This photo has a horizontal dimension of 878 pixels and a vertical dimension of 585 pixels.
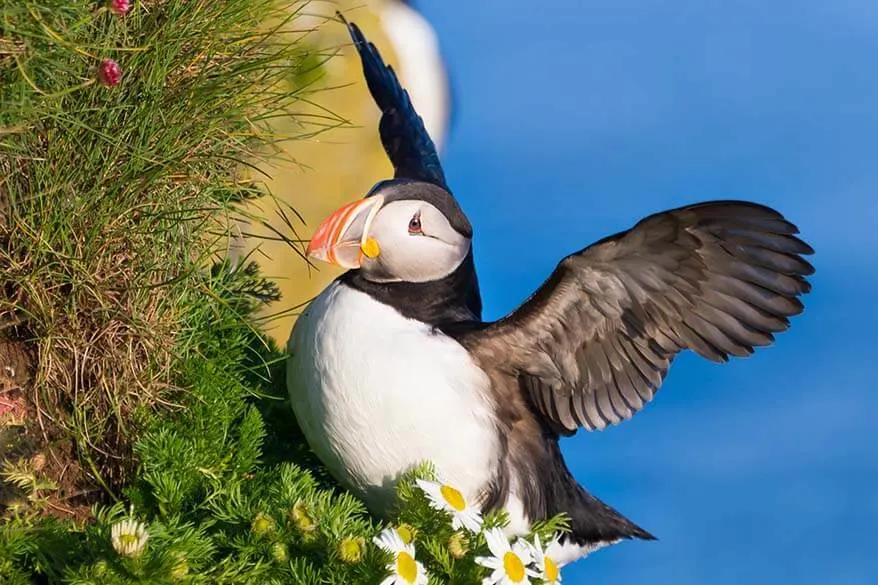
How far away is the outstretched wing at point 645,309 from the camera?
2.08 metres

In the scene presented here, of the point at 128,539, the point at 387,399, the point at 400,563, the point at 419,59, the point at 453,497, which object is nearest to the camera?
the point at 128,539

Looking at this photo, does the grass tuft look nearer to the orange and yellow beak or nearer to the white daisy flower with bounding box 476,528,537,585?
the orange and yellow beak

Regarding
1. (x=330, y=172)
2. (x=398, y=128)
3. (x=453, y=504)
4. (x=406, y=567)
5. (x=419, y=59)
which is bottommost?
(x=406, y=567)

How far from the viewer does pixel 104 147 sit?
205 centimetres

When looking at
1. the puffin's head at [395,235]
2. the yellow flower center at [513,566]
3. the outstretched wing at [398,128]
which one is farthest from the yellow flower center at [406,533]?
the outstretched wing at [398,128]

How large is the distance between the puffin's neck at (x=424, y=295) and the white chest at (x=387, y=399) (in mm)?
20

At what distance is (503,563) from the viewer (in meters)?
1.78

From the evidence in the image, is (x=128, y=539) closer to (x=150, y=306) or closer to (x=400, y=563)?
(x=400, y=563)

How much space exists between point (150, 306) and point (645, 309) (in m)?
0.88

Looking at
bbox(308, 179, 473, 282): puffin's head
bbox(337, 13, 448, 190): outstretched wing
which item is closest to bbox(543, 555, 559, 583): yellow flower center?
bbox(308, 179, 473, 282): puffin's head

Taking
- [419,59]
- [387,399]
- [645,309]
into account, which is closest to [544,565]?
[387,399]

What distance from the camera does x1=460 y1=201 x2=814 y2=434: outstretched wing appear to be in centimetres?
208

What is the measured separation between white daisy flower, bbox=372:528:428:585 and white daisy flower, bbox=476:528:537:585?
3.8 inches

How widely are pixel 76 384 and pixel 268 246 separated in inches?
100.0
